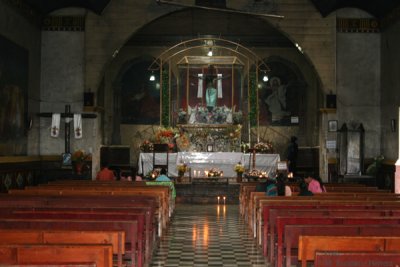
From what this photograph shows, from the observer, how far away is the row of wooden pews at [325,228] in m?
6.76

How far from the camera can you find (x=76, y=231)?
23.5ft

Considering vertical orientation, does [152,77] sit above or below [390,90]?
above

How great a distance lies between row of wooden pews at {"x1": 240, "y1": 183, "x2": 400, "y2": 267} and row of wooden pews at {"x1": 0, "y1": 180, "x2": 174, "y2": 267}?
171 cm

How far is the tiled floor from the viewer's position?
1103cm

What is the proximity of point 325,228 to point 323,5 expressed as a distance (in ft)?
55.6

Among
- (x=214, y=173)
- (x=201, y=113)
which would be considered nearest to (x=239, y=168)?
(x=214, y=173)

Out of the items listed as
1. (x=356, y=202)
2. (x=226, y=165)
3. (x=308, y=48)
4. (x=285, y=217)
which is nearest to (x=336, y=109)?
(x=308, y=48)

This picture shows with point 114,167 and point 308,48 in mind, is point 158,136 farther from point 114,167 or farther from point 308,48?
point 308,48

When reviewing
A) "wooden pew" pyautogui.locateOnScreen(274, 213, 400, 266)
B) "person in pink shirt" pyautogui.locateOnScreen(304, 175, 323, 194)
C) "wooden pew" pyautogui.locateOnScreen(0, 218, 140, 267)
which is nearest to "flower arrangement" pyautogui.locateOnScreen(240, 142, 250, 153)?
"person in pink shirt" pyautogui.locateOnScreen(304, 175, 323, 194)

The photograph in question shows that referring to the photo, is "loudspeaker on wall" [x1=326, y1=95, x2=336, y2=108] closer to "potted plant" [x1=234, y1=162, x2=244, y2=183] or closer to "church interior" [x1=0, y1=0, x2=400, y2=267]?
"church interior" [x1=0, y1=0, x2=400, y2=267]

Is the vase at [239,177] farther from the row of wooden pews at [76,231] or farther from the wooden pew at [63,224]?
the wooden pew at [63,224]

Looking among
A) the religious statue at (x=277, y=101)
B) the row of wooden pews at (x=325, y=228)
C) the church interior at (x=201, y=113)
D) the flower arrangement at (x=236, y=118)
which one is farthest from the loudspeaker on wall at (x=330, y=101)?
the row of wooden pews at (x=325, y=228)

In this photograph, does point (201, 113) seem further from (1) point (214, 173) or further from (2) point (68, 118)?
(2) point (68, 118)

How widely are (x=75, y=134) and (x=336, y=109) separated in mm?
8510
